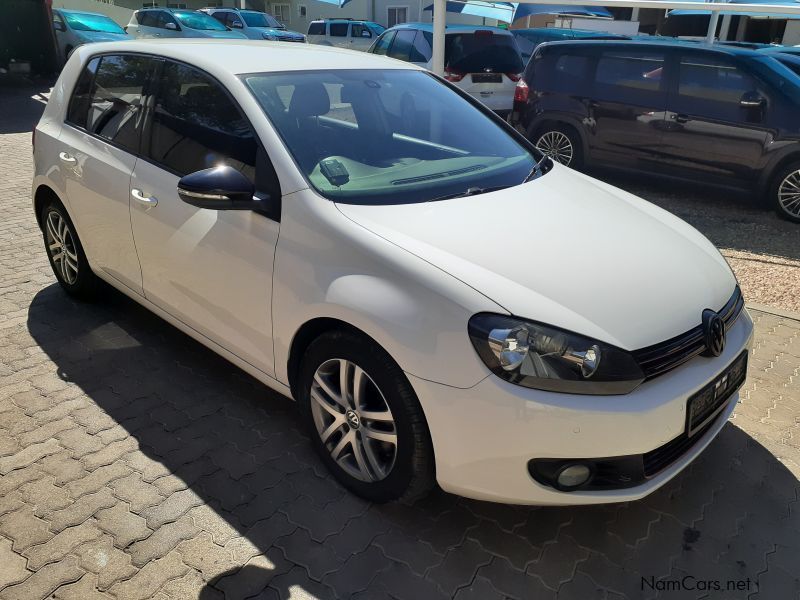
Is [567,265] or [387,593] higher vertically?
[567,265]

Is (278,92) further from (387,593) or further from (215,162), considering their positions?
(387,593)

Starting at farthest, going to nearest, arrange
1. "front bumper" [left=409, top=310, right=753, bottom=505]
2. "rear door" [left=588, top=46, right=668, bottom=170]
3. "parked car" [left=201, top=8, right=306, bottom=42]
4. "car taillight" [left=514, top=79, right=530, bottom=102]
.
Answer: "parked car" [left=201, top=8, right=306, bottom=42] < "car taillight" [left=514, top=79, right=530, bottom=102] < "rear door" [left=588, top=46, right=668, bottom=170] < "front bumper" [left=409, top=310, right=753, bottom=505]

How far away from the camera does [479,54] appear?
9.34m

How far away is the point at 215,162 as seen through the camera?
289cm

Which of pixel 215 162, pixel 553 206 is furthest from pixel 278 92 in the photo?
pixel 553 206

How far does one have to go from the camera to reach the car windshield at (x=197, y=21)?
738 inches

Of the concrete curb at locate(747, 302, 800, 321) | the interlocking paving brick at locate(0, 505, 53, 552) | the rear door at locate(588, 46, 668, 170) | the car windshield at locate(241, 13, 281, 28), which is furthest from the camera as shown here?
the car windshield at locate(241, 13, 281, 28)

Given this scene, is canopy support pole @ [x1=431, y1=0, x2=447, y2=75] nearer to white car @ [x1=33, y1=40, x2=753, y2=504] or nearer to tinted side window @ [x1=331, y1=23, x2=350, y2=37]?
white car @ [x1=33, y1=40, x2=753, y2=504]

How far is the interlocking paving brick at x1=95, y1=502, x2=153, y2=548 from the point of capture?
245 centimetres

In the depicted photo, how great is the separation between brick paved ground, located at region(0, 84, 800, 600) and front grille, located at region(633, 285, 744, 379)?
0.78m

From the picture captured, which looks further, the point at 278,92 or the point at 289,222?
the point at 278,92

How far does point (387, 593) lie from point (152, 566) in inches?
34.3

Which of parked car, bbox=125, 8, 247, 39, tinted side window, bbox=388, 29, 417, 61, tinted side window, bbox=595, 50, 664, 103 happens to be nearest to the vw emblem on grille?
tinted side window, bbox=595, 50, 664, 103

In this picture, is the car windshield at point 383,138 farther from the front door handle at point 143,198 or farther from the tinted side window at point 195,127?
the front door handle at point 143,198
